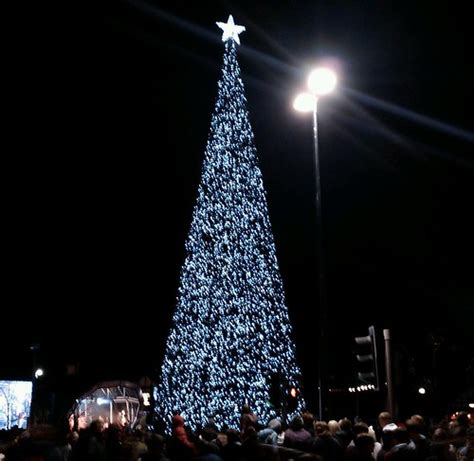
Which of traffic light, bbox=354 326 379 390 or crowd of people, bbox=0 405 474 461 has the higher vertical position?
traffic light, bbox=354 326 379 390

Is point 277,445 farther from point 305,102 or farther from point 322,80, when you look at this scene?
point 305,102

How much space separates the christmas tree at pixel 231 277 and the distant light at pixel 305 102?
16.7 feet

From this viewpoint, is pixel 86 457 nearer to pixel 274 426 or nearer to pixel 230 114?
pixel 274 426

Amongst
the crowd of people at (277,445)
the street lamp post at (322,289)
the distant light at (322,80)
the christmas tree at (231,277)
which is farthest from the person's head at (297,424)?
the christmas tree at (231,277)

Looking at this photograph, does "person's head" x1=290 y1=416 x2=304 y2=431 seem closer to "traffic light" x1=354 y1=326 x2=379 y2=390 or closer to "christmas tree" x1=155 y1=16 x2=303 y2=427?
"traffic light" x1=354 y1=326 x2=379 y2=390

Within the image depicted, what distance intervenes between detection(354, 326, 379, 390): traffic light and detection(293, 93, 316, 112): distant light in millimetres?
7479

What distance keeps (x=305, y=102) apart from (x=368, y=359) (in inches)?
307

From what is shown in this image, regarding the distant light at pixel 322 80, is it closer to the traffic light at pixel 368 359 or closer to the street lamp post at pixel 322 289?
the street lamp post at pixel 322 289

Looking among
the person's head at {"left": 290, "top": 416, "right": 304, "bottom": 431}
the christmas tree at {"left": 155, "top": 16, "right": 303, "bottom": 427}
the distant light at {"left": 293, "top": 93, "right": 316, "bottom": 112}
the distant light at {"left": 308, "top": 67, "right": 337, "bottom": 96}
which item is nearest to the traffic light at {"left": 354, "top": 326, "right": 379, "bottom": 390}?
the person's head at {"left": 290, "top": 416, "right": 304, "bottom": 431}

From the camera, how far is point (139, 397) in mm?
28906

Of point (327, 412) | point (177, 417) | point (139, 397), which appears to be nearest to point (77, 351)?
point (139, 397)

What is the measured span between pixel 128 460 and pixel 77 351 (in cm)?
4872

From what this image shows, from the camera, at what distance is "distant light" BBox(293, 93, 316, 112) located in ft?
48.7

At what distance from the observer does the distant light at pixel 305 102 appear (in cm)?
1483
